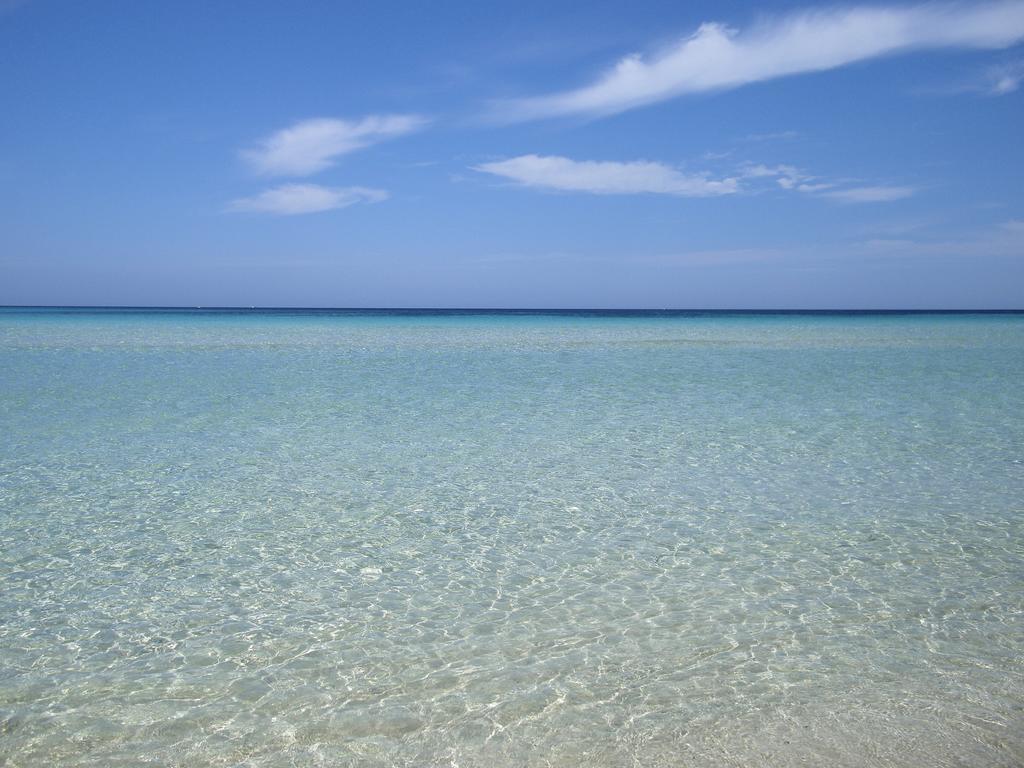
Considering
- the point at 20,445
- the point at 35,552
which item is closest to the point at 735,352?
the point at 20,445

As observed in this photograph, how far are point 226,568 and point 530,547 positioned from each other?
71.6 inches

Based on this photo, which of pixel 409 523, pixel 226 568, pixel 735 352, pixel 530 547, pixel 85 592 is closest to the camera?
pixel 85 592

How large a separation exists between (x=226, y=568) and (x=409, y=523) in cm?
133

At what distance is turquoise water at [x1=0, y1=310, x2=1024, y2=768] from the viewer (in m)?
2.93

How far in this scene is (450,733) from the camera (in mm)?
2934

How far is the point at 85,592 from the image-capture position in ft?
13.7

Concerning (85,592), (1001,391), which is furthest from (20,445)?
(1001,391)

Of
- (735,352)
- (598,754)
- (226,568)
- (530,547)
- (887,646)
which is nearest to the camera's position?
(598,754)

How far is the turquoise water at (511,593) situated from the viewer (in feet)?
9.61

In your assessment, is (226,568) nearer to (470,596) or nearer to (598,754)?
(470,596)

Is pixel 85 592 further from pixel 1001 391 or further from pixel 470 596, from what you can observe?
pixel 1001 391

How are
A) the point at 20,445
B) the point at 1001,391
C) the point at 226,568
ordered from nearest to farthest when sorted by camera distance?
the point at 226,568, the point at 20,445, the point at 1001,391

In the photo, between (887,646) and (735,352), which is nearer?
(887,646)

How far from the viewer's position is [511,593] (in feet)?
14.0
